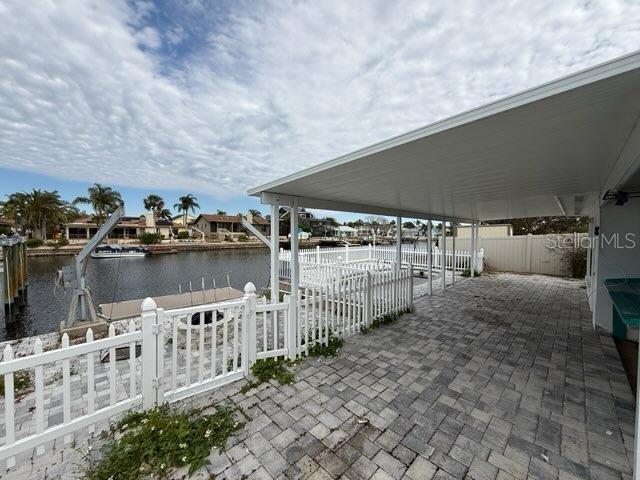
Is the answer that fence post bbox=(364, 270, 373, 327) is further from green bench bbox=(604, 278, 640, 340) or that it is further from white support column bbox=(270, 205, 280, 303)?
green bench bbox=(604, 278, 640, 340)

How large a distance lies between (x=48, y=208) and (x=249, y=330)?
41851 millimetres

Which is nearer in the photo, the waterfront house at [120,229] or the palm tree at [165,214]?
the waterfront house at [120,229]

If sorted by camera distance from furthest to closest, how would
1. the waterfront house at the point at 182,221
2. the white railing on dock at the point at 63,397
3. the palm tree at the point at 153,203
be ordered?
the palm tree at the point at 153,203, the waterfront house at the point at 182,221, the white railing on dock at the point at 63,397

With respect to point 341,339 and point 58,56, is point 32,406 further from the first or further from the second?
point 58,56

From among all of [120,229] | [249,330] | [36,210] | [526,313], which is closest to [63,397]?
[249,330]

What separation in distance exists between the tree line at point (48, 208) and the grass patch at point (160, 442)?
96.3 feet

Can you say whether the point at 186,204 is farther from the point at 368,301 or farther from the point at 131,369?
the point at 131,369

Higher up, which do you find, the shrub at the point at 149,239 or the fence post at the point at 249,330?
the shrub at the point at 149,239

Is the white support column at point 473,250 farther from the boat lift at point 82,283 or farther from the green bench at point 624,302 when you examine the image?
the boat lift at point 82,283

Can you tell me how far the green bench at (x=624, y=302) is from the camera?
7.81 ft

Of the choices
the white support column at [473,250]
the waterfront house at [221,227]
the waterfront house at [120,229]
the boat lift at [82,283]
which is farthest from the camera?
the waterfront house at [221,227]

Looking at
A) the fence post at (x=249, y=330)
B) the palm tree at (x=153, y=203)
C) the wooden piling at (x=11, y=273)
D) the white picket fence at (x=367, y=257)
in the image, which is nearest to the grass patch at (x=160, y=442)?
the fence post at (x=249, y=330)

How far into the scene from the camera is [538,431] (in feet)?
7.00

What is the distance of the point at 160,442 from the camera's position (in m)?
1.96
